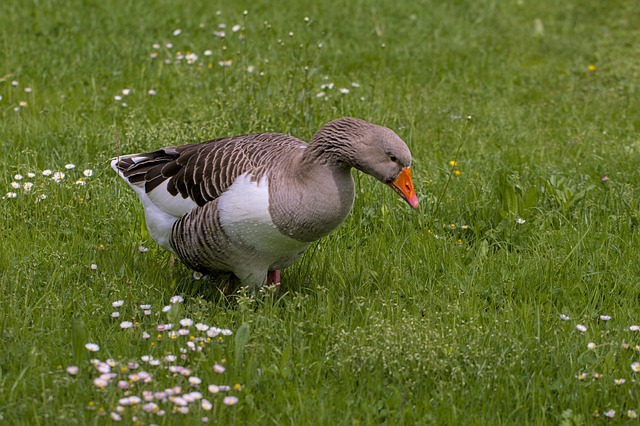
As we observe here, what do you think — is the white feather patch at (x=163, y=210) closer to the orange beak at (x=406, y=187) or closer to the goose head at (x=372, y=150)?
the goose head at (x=372, y=150)

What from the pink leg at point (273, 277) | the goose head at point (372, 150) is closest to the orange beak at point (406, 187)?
the goose head at point (372, 150)

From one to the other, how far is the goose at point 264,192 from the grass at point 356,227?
0.31m

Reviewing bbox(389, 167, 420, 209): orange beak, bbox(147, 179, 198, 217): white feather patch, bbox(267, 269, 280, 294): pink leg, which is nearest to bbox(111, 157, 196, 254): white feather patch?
bbox(147, 179, 198, 217): white feather patch

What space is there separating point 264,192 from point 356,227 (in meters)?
1.46

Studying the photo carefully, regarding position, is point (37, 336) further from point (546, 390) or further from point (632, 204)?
point (632, 204)

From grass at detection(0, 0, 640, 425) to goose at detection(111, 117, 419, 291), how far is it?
306mm

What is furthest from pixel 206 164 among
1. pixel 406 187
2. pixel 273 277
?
pixel 406 187

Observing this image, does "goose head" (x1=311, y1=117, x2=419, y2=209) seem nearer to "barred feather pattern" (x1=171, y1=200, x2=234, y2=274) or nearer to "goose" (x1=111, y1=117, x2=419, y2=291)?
"goose" (x1=111, y1=117, x2=419, y2=291)

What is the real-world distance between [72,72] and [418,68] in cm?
333

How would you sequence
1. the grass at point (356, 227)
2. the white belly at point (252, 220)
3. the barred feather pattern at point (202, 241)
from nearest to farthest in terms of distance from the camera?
the grass at point (356, 227), the white belly at point (252, 220), the barred feather pattern at point (202, 241)

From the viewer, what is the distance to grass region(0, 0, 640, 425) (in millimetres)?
4242

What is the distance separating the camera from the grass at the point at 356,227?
4.24 meters

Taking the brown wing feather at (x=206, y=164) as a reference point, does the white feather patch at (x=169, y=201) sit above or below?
below

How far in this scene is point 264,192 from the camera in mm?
4723
